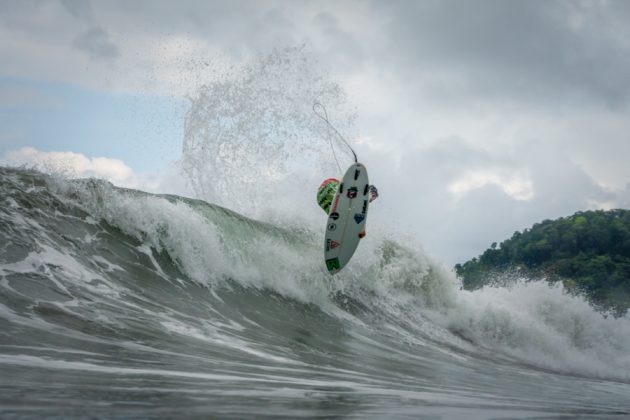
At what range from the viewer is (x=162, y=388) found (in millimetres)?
3730

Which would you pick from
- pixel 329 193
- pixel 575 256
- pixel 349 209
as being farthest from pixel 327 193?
pixel 575 256

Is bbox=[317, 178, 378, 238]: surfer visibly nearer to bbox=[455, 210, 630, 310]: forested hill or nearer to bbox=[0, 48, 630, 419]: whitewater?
bbox=[0, 48, 630, 419]: whitewater

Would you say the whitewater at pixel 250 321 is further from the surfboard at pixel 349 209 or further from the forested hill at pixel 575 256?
the forested hill at pixel 575 256

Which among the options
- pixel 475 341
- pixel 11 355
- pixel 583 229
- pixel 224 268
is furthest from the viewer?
pixel 583 229

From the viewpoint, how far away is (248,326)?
9.31 m

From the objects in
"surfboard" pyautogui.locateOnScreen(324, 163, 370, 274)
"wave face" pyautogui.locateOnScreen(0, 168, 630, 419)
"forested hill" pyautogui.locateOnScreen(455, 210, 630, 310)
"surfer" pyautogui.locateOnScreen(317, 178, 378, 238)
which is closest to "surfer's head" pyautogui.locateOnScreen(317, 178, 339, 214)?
"surfer" pyautogui.locateOnScreen(317, 178, 378, 238)

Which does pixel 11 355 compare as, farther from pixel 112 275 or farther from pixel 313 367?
pixel 112 275

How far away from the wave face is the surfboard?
65.6 inches

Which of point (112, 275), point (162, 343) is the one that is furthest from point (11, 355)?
point (112, 275)

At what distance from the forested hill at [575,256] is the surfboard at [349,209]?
42927mm

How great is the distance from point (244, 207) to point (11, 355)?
13156mm

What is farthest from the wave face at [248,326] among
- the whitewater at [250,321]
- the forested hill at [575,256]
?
the forested hill at [575,256]

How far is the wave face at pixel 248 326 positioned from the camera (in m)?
3.96

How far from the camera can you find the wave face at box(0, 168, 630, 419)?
3955mm
